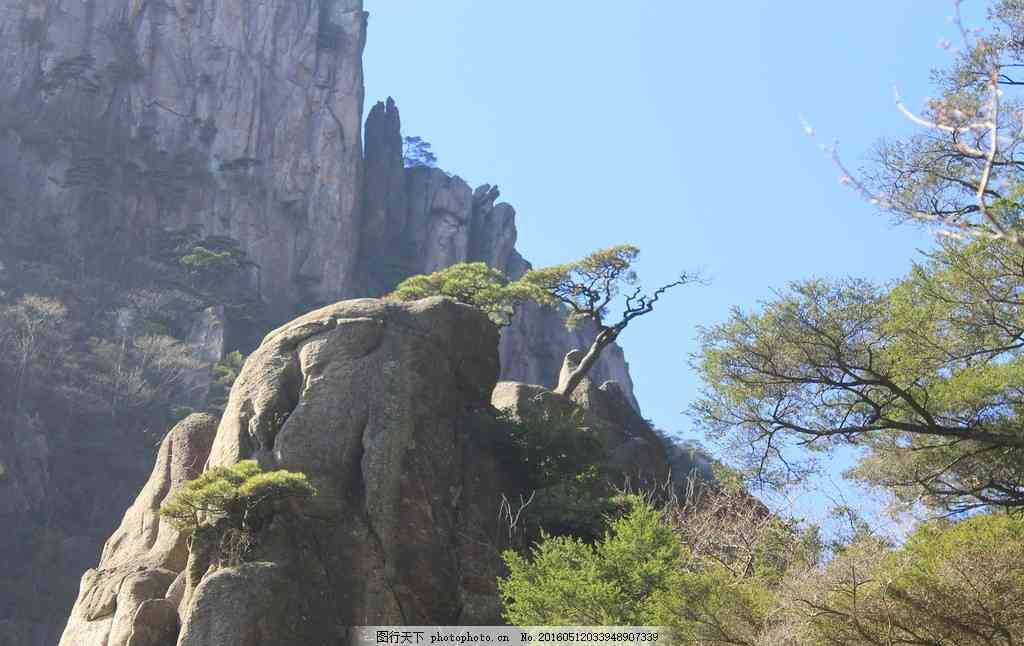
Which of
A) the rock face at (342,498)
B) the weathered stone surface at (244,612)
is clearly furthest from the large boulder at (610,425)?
the weathered stone surface at (244,612)

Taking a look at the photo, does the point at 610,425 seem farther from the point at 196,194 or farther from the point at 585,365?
the point at 196,194

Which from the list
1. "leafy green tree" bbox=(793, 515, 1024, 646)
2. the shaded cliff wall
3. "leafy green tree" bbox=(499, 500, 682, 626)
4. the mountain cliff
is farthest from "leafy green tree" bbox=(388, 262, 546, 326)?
the shaded cliff wall

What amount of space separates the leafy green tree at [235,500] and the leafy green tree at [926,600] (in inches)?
286

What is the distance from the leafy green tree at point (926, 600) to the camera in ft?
32.8

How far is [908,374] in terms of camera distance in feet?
42.9

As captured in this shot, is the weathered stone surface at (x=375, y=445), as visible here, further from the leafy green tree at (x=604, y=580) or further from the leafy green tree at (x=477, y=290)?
the leafy green tree at (x=477, y=290)

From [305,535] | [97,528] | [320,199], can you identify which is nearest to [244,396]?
[305,535]

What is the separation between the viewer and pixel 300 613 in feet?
48.5

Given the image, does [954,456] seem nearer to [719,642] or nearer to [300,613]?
[719,642]

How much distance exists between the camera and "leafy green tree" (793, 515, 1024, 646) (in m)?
10.0

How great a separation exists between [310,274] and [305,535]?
47891mm

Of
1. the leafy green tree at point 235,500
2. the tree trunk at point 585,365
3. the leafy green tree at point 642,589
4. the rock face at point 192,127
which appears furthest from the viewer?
the rock face at point 192,127

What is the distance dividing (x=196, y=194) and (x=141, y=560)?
44922mm

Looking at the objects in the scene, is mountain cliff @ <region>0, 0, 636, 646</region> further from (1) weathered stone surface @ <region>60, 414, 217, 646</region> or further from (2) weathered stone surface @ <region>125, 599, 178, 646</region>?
(2) weathered stone surface @ <region>125, 599, 178, 646</region>
